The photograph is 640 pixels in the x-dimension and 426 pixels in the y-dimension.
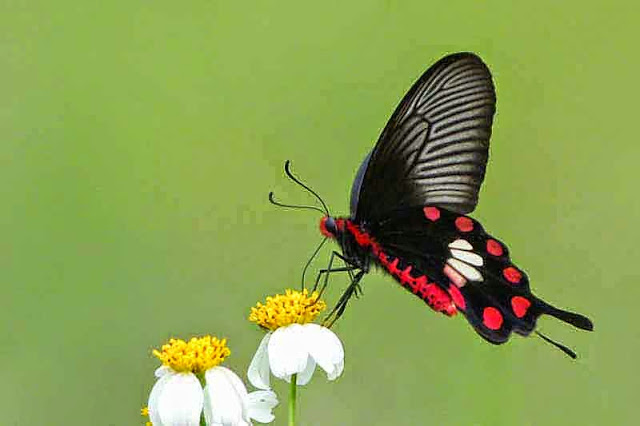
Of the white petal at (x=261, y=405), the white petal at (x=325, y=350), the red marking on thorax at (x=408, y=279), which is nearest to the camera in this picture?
the white petal at (x=261, y=405)

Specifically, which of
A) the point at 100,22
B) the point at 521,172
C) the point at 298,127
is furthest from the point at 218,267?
the point at 100,22

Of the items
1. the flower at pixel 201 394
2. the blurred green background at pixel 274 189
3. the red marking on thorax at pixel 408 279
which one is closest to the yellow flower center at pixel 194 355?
the flower at pixel 201 394

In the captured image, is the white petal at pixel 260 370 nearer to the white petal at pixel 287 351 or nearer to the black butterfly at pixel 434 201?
the white petal at pixel 287 351

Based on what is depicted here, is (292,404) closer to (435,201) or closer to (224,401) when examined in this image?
(224,401)

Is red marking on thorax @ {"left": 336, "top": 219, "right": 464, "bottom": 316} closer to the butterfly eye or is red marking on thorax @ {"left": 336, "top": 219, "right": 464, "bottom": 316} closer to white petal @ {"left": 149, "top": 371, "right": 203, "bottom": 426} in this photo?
the butterfly eye

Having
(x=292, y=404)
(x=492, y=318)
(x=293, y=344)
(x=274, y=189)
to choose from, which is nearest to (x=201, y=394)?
(x=292, y=404)
